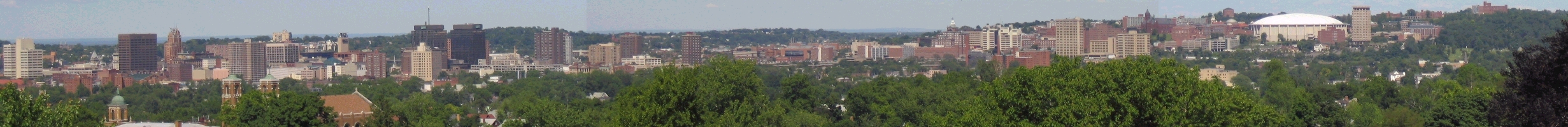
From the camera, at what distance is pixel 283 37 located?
121 m

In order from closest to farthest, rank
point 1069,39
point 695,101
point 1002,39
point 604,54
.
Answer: point 695,101
point 1002,39
point 1069,39
point 604,54

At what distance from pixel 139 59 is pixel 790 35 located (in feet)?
186

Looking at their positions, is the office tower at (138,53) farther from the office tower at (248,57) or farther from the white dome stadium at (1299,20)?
the white dome stadium at (1299,20)

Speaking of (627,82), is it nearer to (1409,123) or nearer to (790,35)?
(790,35)

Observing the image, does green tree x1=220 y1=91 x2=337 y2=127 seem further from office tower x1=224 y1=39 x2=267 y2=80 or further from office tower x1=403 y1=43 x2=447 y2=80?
office tower x1=224 y1=39 x2=267 y2=80

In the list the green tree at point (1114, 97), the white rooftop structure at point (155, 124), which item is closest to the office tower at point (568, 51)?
the white rooftop structure at point (155, 124)

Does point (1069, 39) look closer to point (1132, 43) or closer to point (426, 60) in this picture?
point (1132, 43)

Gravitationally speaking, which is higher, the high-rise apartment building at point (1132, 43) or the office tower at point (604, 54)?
the high-rise apartment building at point (1132, 43)

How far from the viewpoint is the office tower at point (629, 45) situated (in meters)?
48.2

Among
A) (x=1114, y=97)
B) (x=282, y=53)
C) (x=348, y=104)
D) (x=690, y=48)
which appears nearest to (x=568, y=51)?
(x=282, y=53)

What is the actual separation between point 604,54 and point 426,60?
106 feet

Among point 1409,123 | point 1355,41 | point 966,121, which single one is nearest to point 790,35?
point 1409,123

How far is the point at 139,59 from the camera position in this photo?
A: 314 feet

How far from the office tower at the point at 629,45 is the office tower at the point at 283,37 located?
60.4 m
